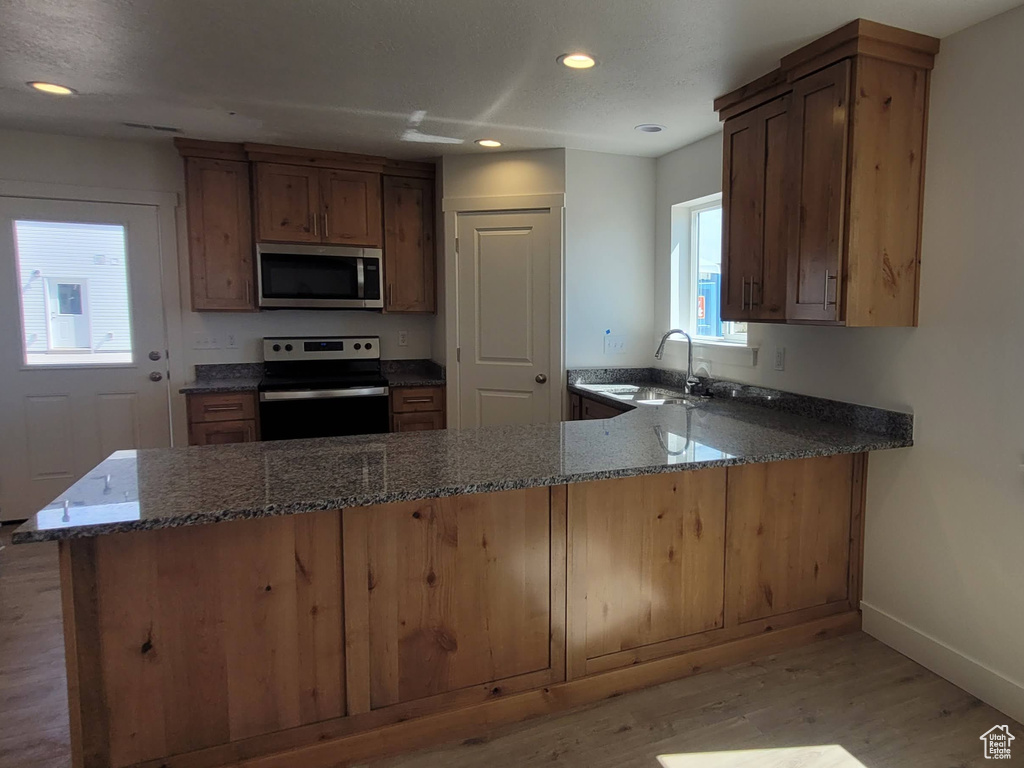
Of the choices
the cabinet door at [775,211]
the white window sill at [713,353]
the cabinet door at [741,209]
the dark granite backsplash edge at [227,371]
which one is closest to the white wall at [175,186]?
the dark granite backsplash edge at [227,371]

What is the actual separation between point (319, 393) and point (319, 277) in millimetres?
803

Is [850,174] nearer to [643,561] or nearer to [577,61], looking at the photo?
[577,61]

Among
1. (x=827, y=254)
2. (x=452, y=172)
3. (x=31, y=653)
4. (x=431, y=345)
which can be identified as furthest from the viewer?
(x=431, y=345)

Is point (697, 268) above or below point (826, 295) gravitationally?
above

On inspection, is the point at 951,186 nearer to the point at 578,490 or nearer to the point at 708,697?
the point at 578,490

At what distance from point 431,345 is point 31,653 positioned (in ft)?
9.66

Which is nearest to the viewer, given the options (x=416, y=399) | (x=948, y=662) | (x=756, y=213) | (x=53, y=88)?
(x=948, y=662)

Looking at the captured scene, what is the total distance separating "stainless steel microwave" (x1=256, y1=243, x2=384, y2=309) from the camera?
3986 mm

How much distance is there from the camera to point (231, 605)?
1749 millimetres

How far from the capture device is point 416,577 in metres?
1.92

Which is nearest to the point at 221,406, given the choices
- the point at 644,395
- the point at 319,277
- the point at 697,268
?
the point at 319,277

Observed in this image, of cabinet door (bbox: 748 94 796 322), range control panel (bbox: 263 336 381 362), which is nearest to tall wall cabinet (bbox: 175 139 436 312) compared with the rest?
range control panel (bbox: 263 336 381 362)

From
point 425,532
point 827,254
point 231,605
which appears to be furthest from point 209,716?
point 827,254

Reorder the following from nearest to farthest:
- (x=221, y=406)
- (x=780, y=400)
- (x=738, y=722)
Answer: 1. (x=738, y=722)
2. (x=780, y=400)
3. (x=221, y=406)
